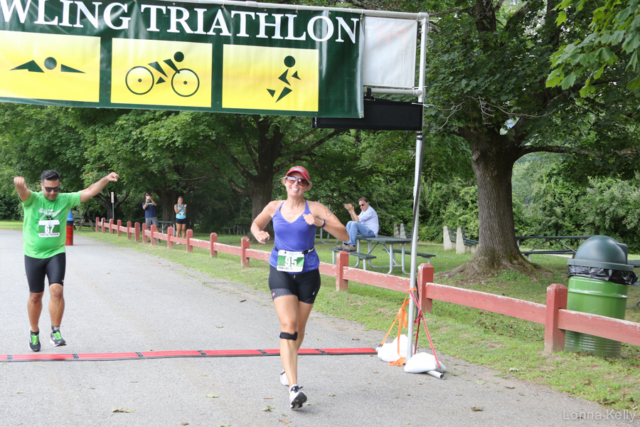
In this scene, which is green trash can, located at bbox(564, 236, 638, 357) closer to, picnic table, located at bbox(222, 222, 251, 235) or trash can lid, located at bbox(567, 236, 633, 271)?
trash can lid, located at bbox(567, 236, 633, 271)

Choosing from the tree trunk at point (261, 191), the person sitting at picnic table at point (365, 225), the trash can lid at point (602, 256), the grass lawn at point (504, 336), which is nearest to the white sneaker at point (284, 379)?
the grass lawn at point (504, 336)

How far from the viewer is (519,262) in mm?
14984

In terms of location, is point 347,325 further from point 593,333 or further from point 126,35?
point 126,35

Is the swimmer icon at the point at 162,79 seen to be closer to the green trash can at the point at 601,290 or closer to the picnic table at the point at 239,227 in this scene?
the green trash can at the point at 601,290

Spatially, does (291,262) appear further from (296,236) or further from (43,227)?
(43,227)

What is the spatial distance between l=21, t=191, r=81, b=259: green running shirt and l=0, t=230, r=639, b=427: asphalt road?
1.12 meters

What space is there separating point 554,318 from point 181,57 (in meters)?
5.13

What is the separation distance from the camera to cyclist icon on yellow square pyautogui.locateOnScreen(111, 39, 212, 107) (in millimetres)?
6590

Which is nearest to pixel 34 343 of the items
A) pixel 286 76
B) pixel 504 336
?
pixel 286 76

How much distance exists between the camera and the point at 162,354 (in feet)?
21.6

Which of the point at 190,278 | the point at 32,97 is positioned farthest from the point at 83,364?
the point at 190,278

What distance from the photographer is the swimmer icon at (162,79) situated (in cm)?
660

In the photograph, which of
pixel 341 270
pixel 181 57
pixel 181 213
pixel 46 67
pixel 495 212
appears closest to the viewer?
pixel 46 67

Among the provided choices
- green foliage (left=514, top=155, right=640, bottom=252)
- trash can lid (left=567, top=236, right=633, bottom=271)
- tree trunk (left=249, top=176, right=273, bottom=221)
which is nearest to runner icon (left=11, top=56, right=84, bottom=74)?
trash can lid (left=567, top=236, right=633, bottom=271)
